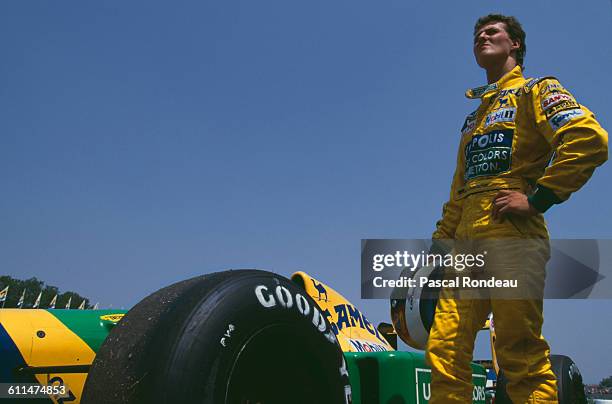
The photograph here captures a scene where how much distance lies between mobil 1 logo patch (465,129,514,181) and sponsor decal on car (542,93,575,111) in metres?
0.17

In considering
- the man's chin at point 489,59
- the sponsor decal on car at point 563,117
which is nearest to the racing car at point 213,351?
the sponsor decal on car at point 563,117

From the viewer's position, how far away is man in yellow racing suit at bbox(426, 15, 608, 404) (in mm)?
2174

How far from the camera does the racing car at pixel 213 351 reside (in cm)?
154

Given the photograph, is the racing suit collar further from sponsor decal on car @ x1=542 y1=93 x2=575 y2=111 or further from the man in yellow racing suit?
sponsor decal on car @ x1=542 y1=93 x2=575 y2=111

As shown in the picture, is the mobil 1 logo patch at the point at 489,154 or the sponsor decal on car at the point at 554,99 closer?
the sponsor decal on car at the point at 554,99

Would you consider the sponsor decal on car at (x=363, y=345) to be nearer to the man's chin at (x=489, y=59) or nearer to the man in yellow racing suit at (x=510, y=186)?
the man in yellow racing suit at (x=510, y=186)

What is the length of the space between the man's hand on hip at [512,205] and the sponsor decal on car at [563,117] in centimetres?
29

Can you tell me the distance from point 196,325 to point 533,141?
160 cm

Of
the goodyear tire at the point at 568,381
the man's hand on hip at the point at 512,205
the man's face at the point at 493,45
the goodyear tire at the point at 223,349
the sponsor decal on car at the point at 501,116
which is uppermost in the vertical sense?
the man's face at the point at 493,45

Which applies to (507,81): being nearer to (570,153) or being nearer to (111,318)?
(570,153)

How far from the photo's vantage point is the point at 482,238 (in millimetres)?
2344

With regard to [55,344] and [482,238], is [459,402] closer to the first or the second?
[482,238]

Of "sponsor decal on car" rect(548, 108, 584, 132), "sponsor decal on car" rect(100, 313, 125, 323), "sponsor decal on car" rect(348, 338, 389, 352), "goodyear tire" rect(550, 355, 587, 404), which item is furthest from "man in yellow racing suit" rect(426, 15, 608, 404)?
"goodyear tire" rect(550, 355, 587, 404)

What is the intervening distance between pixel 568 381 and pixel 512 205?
2289mm
